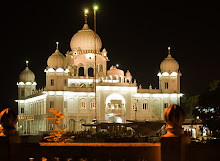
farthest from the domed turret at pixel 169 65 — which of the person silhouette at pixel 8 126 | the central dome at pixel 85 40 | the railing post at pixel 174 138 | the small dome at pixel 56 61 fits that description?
the person silhouette at pixel 8 126

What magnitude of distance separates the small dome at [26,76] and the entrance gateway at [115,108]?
15.9 meters

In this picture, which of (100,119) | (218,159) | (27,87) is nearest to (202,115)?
(218,159)

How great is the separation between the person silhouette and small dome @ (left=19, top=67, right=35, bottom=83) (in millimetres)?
60637

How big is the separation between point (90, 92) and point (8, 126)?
49.0 meters

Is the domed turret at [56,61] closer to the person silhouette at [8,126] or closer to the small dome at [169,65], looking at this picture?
the small dome at [169,65]

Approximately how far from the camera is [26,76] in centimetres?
7850

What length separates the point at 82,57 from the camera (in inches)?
2803

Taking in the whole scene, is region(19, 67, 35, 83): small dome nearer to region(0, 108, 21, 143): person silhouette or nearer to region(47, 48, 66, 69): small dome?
region(47, 48, 66, 69): small dome

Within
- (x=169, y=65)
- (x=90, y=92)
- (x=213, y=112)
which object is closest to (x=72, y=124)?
(x=90, y=92)

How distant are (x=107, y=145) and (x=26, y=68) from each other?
60.7m

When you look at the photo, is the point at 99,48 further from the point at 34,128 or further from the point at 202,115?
the point at 202,115

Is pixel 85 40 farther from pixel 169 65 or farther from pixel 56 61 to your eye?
pixel 169 65

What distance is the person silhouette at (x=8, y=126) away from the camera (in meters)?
18.3

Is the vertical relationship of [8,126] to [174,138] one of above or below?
above
